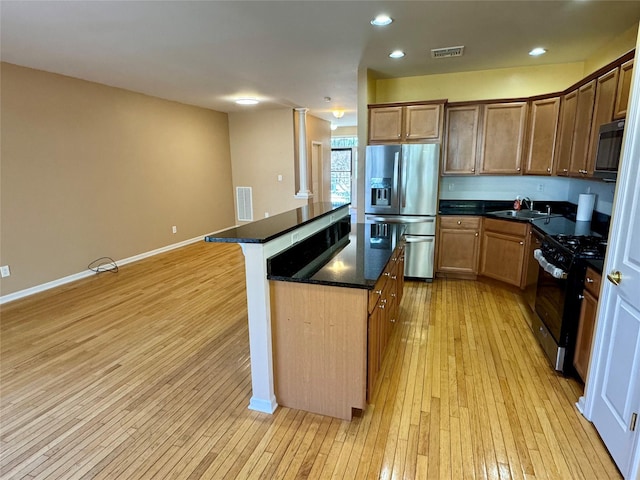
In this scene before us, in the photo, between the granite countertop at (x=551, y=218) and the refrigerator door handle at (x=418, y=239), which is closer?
the granite countertop at (x=551, y=218)

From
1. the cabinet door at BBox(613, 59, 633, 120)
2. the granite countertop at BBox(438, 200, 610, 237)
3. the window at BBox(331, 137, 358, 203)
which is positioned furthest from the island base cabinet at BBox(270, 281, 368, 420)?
the window at BBox(331, 137, 358, 203)

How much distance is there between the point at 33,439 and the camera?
1.97 meters

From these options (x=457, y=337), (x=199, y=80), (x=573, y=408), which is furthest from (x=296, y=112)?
(x=573, y=408)

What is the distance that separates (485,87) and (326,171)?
16.6 ft

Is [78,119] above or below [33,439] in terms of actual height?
above

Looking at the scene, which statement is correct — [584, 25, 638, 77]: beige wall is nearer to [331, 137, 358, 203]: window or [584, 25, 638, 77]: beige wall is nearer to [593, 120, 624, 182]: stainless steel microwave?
[593, 120, 624, 182]: stainless steel microwave

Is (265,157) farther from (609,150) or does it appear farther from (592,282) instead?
(592,282)

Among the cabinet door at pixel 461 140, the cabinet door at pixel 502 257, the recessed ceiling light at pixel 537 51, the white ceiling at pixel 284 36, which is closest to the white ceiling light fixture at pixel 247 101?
the white ceiling at pixel 284 36

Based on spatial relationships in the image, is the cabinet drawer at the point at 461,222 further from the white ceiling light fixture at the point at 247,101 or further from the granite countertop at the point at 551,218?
the white ceiling light fixture at the point at 247,101

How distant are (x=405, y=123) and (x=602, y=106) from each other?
1.87m

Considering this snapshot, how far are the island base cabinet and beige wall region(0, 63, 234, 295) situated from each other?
12.0ft

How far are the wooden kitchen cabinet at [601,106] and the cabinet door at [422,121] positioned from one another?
1482 mm

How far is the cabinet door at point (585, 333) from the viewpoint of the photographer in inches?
84.3

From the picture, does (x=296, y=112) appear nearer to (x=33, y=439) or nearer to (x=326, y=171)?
(x=326, y=171)
